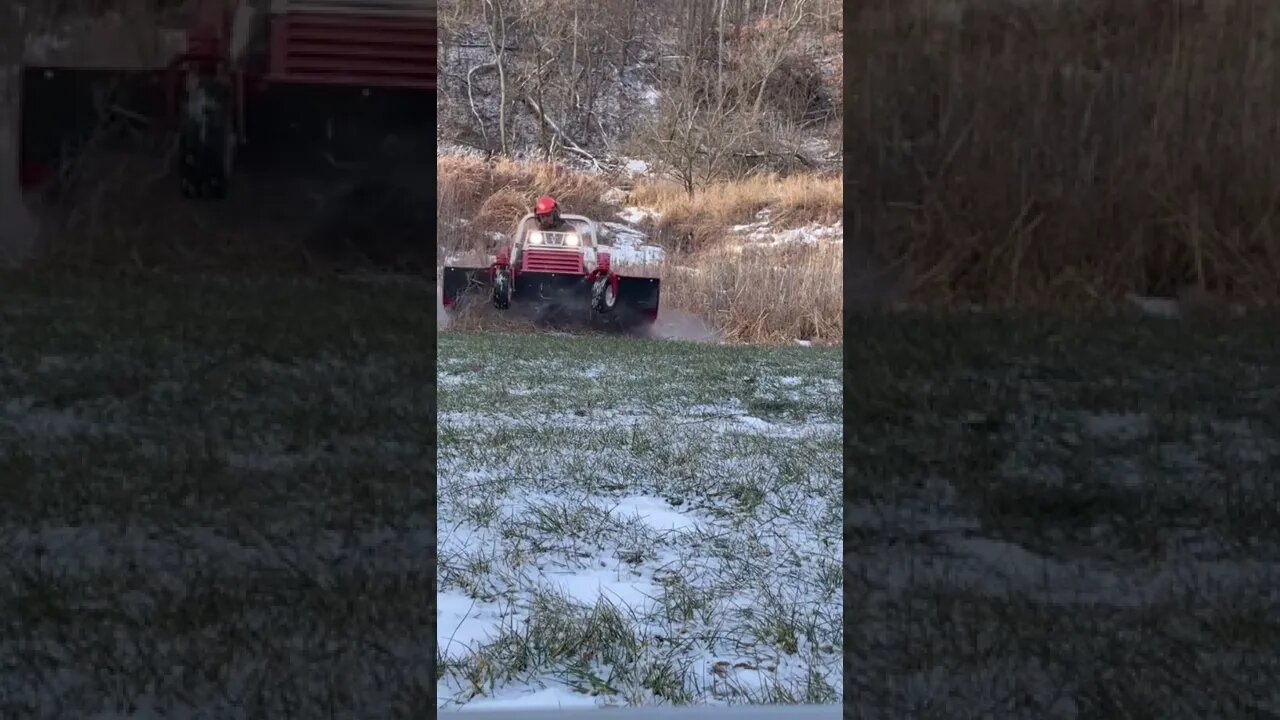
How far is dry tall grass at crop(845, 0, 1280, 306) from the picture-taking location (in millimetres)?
1719

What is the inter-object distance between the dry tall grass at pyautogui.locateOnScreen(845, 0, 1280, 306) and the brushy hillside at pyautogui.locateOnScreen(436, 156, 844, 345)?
28.9 ft

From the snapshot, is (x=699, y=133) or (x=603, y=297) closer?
(x=603, y=297)

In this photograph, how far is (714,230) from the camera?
1406 cm

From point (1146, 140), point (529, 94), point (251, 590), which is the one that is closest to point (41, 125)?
point (251, 590)

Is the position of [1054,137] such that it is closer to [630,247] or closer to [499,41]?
[630,247]

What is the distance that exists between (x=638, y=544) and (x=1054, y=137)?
224cm

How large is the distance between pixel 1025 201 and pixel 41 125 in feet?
4.82

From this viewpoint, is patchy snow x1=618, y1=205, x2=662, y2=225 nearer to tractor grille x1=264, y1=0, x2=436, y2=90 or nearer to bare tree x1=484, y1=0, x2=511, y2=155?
bare tree x1=484, y1=0, x2=511, y2=155

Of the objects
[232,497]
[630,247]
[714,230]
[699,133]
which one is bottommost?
[630,247]

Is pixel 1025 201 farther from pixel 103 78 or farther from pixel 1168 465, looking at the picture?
pixel 103 78

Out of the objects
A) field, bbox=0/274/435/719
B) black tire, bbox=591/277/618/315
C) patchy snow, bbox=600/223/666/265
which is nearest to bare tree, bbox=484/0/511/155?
patchy snow, bbox=600/223/666/265

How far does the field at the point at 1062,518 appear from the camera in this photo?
1868 mm

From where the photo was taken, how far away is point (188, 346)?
175 centimetres

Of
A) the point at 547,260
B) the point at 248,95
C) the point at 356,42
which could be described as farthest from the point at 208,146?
the point at 547,260
